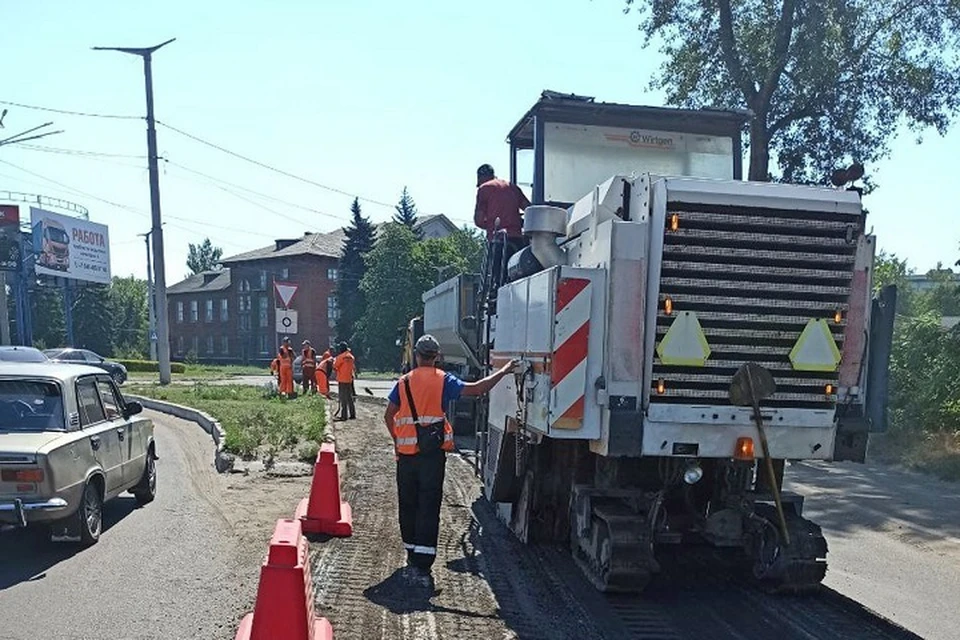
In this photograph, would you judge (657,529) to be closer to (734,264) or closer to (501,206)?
(734,264)

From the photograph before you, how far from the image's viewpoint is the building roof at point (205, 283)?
7812 cm

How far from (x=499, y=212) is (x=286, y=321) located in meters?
9.22

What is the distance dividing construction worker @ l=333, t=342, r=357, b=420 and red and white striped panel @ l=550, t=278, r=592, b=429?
1315 centimetres

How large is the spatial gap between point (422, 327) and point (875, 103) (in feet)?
41.4

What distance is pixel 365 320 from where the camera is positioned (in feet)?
187

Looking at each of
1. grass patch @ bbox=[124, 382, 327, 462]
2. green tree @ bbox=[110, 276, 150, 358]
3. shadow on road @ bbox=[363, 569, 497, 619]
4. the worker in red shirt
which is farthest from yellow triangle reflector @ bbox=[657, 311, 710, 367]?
green tree @ bbox=[110, 276, 150, 358]

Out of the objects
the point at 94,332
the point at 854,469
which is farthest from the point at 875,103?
the point at 94,332

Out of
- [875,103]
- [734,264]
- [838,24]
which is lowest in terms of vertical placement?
[734,264]

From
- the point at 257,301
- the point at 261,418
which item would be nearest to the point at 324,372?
the point at 261,418

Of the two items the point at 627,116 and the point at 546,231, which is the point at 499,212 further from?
the point at 546,231

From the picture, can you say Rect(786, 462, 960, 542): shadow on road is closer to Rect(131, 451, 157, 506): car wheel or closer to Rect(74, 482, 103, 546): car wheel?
Rect(74, 482, 103, 546): car wheel

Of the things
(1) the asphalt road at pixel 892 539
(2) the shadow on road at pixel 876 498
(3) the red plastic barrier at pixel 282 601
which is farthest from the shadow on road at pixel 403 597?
(2) the shadow on road at pixel 876 498

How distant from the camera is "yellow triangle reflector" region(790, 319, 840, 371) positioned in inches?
227

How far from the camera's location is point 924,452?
13938 millimetres
